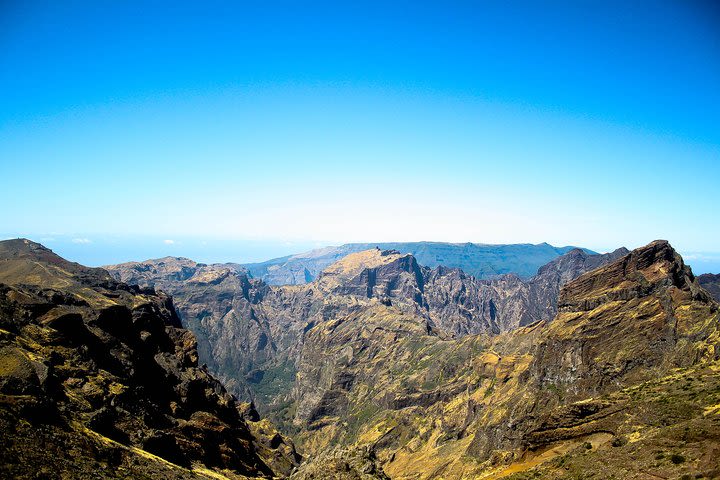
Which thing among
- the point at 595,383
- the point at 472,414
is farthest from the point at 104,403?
the point at 472,414

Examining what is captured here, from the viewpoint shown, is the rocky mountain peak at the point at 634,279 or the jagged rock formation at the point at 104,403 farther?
the rocky mountain peak at the point at 634,279

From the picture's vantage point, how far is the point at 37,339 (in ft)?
234

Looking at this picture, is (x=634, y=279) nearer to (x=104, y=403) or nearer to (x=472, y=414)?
(x=472, y=414)

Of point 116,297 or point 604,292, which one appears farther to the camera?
point 116,297

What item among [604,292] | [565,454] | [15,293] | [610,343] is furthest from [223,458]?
[604,292]

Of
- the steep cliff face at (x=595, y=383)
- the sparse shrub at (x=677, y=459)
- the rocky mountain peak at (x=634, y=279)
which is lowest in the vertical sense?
the steep cliff face at (x=595, y=383)

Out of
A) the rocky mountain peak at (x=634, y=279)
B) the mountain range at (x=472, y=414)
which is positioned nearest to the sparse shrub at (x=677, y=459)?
the mountain range at (x=472, y=414)

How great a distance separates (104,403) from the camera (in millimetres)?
64375

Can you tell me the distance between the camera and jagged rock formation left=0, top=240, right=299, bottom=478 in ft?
148

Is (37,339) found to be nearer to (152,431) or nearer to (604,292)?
(152,431)

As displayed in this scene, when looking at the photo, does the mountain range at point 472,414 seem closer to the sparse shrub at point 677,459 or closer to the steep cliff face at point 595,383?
the sparse shrub at point 677,459

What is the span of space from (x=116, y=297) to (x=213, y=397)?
91.4 meters

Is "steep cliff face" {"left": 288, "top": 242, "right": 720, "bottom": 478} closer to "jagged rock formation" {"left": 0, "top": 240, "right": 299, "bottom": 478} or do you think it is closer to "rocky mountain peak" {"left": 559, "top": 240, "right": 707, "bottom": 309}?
"rocky mountain peak" {"left": 559, "top": 240, "right": 707, "bottom": 309}

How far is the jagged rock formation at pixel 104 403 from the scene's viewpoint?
148 feet
